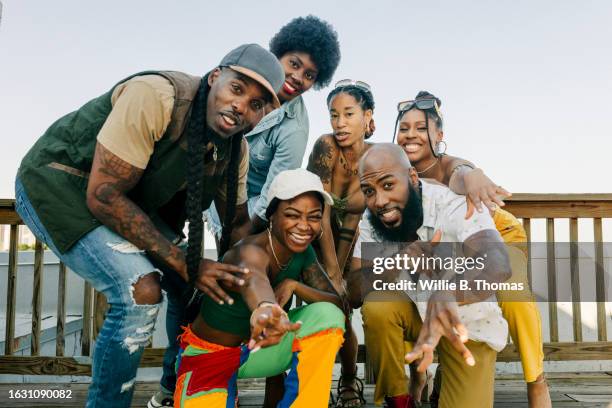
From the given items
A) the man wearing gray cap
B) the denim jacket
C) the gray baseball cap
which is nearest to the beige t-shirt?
the man wearing gray cap

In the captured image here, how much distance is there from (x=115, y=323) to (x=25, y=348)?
3.52 m

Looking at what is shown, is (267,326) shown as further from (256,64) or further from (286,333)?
(256,64)

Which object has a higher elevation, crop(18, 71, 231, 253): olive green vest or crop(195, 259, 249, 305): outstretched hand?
crop(18, 71, 231, 253): olive green vest

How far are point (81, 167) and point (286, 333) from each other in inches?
A: 41.3

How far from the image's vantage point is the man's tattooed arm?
1739 millimetres

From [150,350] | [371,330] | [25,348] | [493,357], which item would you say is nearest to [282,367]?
[371,330]

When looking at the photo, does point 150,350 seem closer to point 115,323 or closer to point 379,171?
point 115,323

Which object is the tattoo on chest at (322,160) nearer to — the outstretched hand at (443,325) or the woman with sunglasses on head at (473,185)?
the woman with sunglasses on head at (473,185)

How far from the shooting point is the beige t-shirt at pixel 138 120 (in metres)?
1.73

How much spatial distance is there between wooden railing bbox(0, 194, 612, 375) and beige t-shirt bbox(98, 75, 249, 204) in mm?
1588

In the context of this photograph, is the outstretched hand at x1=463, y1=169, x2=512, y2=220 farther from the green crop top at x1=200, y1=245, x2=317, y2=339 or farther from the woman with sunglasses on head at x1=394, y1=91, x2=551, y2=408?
the green crop top at x1=200, y1=245, x2=317, y2=339

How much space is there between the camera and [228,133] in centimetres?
196

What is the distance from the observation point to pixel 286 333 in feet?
6.23

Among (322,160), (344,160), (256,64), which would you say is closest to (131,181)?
(256,64)
